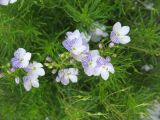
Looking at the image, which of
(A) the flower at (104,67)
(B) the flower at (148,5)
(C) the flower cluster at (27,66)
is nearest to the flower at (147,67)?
(B) the flower at (148,5)

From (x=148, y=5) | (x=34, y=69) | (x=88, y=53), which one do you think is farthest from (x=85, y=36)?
(x=148, y=5)

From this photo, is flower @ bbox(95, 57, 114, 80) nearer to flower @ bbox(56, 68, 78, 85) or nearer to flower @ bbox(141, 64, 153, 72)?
flower @ bbox(56, 68, 78, 85)

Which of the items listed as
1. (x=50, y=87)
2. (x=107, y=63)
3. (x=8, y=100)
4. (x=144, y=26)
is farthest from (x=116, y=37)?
(x=8, y=100)

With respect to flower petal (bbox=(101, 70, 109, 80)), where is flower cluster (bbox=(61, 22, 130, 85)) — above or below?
above

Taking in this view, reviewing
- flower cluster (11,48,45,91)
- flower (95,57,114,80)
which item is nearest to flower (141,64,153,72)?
flower (95,57,114,80)

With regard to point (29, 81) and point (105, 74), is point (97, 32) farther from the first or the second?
point (29, 81)

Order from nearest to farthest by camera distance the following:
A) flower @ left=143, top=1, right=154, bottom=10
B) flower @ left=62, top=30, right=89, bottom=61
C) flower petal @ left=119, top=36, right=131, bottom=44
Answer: flower @ left=62, top=30, right=89, bottom=61 < flower petal @ left=119, top=36, right=131, bottom=44 < flower @ left=143, top=1, right=154, bottom=10

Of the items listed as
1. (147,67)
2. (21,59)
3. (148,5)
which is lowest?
(147,67)
